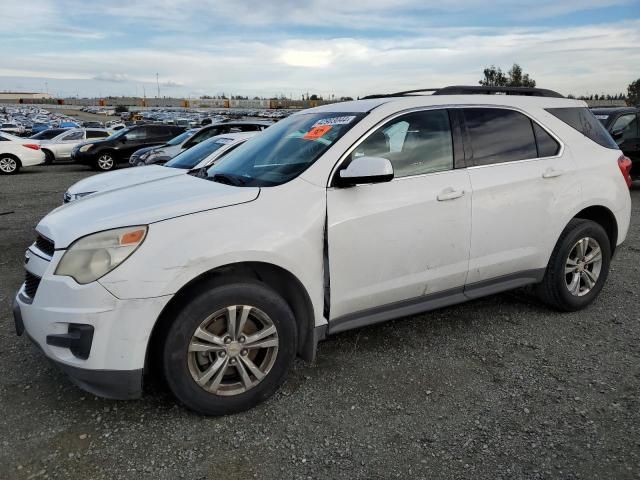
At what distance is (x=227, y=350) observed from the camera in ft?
9.46

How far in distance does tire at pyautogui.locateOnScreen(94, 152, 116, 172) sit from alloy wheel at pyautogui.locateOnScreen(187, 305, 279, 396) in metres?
16.9

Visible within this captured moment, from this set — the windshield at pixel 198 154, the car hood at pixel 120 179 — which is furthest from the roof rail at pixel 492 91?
the windshield at pixel 198 154

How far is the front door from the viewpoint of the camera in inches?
125

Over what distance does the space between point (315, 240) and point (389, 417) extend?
3.55 feet

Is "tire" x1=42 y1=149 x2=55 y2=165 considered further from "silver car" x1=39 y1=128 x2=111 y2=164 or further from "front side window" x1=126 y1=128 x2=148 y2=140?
"front side window" x1=126 y1=128 x2=148 y2=140

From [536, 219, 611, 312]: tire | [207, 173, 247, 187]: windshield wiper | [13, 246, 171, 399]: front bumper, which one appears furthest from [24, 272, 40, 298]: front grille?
[536, 219, 611, 312]: tire

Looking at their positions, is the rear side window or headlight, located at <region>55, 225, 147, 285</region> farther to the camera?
the rear side window

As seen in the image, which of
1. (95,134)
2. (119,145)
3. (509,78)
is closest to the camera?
(119,145)

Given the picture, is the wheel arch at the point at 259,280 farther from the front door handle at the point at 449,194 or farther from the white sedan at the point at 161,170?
the white sedan at the point at 161,170

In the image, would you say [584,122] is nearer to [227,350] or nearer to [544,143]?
[544,143]

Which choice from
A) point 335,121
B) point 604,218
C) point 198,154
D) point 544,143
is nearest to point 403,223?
point 335,121

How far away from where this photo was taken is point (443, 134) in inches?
145

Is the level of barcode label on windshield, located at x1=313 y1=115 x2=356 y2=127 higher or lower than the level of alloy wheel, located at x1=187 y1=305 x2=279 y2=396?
higher

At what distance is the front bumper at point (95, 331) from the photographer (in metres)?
2.60
